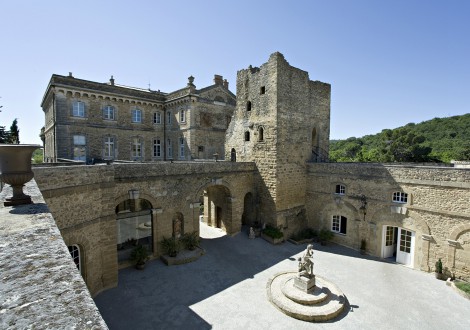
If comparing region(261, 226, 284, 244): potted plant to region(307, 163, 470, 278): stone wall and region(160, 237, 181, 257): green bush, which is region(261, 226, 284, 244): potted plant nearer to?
region(307, 163, 470, 278): stone wall

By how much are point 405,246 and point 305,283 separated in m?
7.57

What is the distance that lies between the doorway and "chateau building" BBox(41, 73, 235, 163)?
648 inches

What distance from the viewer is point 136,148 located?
25000 millimetres

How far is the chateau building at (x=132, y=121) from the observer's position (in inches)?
824

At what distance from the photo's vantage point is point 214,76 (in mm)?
26250

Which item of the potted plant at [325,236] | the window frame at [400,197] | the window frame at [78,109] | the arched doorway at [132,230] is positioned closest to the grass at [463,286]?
the window frame at [400,197]

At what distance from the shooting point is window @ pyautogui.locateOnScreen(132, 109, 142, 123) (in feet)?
80.4

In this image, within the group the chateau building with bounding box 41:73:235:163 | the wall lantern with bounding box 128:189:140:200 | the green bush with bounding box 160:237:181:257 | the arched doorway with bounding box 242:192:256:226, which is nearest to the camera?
the wall lantern with bounding box 128:189:140:200

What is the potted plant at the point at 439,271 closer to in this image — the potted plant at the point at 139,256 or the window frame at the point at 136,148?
the potted plant at the point at 139,256

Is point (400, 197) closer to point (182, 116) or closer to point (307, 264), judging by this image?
point (307, 264)

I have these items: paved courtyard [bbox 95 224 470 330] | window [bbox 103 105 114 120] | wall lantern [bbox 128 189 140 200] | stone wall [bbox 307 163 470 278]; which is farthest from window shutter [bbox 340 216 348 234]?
window [bbox 103 105 114 120]

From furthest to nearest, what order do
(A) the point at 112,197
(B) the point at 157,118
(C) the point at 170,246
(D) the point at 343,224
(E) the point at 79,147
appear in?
(B) the point at 157,118, (E) the point at 79,147, (D) the point at 343,224, (C) the point at 170,246, (A) the point at 112,197

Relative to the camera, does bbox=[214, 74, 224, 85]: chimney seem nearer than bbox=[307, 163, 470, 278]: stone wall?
No

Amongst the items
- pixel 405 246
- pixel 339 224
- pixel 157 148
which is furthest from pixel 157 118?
pixel 405 246
